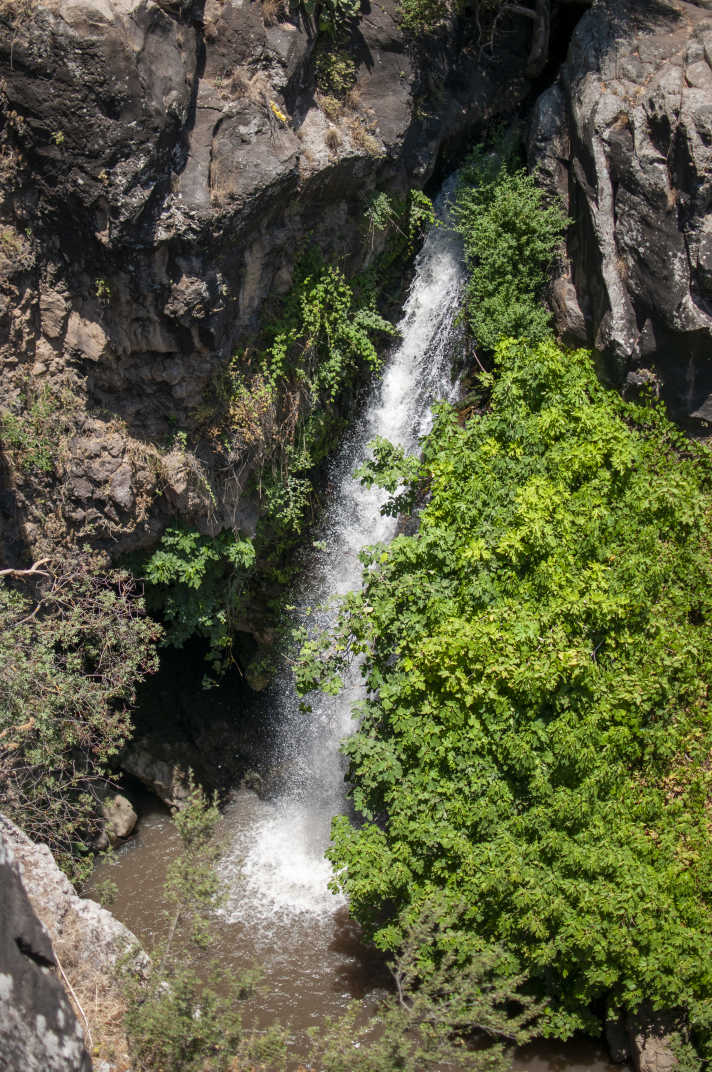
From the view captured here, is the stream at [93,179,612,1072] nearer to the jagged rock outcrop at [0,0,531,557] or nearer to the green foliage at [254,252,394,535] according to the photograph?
the green foliage at [254,252,394,535]

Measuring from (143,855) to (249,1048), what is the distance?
6.04m

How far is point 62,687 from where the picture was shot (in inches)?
406

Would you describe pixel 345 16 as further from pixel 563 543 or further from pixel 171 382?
pixel 563 543

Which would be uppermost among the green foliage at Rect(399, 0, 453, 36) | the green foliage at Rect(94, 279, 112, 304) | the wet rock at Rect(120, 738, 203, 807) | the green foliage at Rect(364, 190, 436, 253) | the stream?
the green foliage at Rect(399, 0, 453, 36)

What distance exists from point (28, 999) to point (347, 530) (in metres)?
8.64

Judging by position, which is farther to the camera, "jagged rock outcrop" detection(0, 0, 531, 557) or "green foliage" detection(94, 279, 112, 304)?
"green foliage" detection(94, 279, 112, 304)

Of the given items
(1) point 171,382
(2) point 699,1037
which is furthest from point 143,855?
(2) point 699,1037

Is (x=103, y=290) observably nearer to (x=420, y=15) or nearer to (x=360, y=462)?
(x=360, y=462)

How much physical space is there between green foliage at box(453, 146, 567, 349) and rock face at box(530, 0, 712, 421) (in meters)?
0.36

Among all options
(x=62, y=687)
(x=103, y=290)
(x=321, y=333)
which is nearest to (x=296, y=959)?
(x=62, y=687)

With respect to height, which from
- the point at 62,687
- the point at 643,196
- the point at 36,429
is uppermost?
the point at 643,196

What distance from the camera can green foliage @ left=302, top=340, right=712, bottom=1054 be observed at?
346 inches

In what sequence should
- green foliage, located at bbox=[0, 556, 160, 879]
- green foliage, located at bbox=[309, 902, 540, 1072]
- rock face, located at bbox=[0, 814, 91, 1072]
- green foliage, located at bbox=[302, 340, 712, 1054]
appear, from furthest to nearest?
green foliage, located at bbox=[0, 556, 160, 879], green foliage, located at bbox=[302, 340, 712, 1054], green foliage, located at bbox=[309, 902, 540, 1072], rock face, located at bbox=[0, 814, 91, 1072]

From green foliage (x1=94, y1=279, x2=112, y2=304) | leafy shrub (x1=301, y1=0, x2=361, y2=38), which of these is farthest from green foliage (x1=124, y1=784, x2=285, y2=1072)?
leafy shrub (x1=301, y1=0, x2=361, y2=38)
